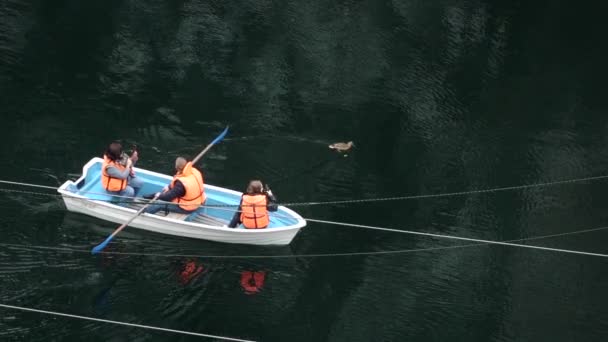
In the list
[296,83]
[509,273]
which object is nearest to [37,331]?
[509,273]

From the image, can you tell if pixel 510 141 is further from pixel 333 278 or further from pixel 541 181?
pixel 333 278

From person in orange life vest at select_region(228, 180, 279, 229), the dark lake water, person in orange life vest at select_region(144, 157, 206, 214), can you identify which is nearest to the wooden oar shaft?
person in orange life vest at select_region(144, 157, 206, 214)

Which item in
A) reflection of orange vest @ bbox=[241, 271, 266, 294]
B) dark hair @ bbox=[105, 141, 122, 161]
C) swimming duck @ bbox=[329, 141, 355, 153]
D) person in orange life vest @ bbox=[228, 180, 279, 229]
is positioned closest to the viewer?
reflection of orange vest @ bbox=[241, 271, 266, 294]

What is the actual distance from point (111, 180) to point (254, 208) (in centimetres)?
319

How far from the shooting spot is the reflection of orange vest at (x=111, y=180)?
17.4m

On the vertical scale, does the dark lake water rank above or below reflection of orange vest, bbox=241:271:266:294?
above

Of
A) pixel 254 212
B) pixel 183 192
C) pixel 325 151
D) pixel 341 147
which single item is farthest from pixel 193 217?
pixel 341 147

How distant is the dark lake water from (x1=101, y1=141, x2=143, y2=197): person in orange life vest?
982 mm

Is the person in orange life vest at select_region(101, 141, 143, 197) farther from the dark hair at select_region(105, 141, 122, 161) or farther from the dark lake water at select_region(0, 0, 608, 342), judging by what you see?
the dark lake water at select_region(0, 0, 608, 342)

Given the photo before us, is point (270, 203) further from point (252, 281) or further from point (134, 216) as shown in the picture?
point (134, 216)

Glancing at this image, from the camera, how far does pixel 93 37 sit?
2531cm

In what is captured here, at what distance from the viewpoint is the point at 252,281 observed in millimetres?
16984

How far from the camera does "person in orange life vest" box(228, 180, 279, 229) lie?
56.1ft

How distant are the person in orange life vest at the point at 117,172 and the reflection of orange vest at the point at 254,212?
2.65 m
